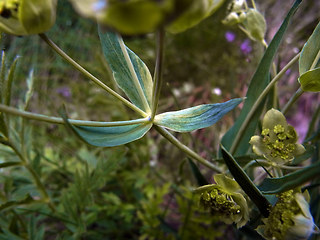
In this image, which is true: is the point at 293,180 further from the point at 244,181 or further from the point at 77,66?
the point at 77,66

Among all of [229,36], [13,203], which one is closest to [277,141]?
[13,203]

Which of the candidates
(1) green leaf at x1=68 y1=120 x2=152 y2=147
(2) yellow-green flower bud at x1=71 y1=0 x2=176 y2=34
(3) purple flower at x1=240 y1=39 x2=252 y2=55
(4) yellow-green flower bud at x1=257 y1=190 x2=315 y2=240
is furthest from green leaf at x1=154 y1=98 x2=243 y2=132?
(3) purple flower at x1=240 y1=39 x2=252 y2=55

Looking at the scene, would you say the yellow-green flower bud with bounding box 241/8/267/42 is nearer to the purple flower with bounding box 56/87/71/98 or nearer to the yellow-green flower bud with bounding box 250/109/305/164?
the yellow-green flower bud with bounding box 250/109/305/164

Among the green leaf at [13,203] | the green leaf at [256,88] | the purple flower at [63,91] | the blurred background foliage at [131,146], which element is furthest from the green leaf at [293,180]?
the purple flower at [63,91]

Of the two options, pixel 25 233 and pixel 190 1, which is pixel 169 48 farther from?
pixel 190 1

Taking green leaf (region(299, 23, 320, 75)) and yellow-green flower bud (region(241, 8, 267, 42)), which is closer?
green leaf (region(299, 23, 320, 75))
